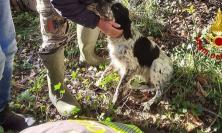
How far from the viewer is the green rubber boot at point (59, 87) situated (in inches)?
156

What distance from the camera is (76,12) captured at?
129 inches

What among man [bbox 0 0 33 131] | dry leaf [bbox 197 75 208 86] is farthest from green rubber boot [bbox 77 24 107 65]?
dry leaf [bbox 197 75 208 86]

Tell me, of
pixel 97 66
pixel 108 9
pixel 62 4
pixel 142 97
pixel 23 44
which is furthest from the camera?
pixel 23 44

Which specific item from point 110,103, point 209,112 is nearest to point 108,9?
point 110,103

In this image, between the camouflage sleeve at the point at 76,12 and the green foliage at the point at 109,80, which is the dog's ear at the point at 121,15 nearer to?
the camouflage sleeve at the point at 76,12

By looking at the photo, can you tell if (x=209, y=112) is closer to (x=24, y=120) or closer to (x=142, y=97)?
(x=142, y=97)

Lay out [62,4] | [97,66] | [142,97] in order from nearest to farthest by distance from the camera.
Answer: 1. [62,4]
2. [142,97]
3. [97,66]

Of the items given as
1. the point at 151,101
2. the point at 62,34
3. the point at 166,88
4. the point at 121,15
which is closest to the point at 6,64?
the point at 62,34

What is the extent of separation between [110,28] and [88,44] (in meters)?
1.11

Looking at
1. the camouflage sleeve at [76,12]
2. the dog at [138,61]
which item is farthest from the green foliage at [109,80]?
the camouflage sleeve at [76,12]

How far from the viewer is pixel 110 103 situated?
13.6ft

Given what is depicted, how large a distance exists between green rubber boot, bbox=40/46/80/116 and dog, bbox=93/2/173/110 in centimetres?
41

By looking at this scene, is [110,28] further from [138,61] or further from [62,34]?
[138,61]

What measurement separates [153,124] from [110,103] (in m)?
0.47
